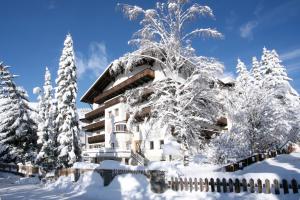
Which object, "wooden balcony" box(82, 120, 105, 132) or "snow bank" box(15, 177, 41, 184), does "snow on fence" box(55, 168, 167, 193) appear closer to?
"snow bank" box(15, 177, 41, 184)

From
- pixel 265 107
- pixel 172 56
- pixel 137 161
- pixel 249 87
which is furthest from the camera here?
pixel 137 161

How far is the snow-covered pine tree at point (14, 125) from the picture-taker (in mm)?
39469

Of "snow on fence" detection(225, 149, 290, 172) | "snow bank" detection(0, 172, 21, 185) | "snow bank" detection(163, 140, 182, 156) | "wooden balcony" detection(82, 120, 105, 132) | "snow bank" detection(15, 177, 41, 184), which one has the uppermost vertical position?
"wooden balcony" detection(82, 120, 105, 132)

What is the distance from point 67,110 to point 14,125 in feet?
33.8

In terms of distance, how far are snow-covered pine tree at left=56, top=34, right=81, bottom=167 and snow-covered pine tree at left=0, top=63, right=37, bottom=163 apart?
8.09m

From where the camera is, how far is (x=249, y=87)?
2589cm

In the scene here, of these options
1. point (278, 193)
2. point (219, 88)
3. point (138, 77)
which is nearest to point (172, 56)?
point (219, 88)

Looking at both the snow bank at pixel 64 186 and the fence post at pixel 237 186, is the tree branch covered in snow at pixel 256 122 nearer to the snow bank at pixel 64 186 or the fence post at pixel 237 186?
the fence post at pixel 237 186

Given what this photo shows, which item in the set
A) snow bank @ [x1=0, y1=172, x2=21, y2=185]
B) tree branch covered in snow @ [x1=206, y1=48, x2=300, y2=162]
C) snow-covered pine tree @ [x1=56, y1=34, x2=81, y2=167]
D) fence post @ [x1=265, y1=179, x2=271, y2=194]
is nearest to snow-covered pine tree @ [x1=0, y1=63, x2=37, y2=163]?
snow bank @ [x1=0, y1=172, x2=21, y2=185]

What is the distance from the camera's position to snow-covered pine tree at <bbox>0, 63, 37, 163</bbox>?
39469 mm

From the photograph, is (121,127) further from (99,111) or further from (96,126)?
(96,126)

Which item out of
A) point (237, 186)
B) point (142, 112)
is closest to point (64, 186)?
point (142, 112)

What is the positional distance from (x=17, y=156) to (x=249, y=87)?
31362 mm

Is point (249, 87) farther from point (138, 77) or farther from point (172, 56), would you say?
point (138, 77)
